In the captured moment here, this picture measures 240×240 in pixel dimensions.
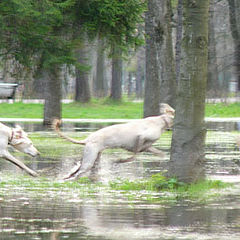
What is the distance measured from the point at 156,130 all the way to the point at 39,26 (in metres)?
7.63

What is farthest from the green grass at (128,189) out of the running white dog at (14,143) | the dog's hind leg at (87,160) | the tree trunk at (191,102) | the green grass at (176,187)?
the running white dog at (14,143)

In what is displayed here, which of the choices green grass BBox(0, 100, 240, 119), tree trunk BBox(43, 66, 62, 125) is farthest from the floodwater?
green grass BBox(0, 100, 240, 119)

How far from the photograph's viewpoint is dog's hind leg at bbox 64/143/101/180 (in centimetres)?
1248

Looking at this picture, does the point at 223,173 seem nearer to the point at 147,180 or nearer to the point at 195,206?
the point at 147,180

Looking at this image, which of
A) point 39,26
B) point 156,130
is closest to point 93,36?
point 39,26

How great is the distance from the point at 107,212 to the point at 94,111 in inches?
1146

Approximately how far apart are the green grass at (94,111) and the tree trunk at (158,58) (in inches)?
347

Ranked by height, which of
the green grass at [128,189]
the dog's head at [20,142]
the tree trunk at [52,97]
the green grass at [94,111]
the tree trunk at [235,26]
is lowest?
the green grass at [128,189]

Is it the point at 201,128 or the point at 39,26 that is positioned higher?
the point at 39,26

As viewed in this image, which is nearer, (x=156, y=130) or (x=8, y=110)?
(x=156, y=130)

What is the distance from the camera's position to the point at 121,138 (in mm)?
12875

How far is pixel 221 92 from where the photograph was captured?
4075cm

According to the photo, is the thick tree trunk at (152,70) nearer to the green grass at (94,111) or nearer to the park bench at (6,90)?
the park bench at (6,90)

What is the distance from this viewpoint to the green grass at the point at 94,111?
34094mm
